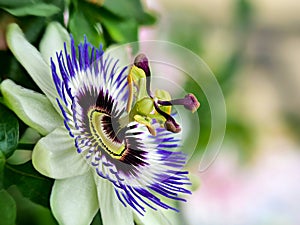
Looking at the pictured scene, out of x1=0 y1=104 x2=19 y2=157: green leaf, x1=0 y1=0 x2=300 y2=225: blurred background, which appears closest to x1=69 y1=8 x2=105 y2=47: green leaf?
x1=0 y1=0 x2=300 y2=225: blurred background

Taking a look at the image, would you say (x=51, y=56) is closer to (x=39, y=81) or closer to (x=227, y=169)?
(x=39, y=81)

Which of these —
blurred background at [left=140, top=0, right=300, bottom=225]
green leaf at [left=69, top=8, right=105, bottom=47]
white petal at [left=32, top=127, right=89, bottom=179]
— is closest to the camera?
white petal at [left=32, top=127, right=89, bottom=179]

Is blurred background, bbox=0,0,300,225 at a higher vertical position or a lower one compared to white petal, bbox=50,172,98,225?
higher

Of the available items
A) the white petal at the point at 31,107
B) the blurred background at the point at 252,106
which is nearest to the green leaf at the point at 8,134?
the white petal at the point at 31,107

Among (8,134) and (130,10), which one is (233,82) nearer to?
(130,10)

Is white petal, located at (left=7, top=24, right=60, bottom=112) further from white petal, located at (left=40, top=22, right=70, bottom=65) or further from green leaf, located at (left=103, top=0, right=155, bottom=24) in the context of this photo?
green leaf, located at (left=103, top=0, right=155, bottom=24)

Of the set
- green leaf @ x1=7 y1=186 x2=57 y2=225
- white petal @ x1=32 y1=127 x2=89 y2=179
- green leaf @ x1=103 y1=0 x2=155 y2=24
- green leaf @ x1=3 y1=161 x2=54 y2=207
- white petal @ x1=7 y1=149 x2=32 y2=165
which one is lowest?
green leaf @ x1=7 y1=186 x2=57 y2=225

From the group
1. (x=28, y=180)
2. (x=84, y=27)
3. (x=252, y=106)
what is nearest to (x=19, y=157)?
(x=28, y=180)

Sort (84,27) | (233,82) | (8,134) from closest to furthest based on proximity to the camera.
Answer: (8,134) < (84,27) < (233,82)
